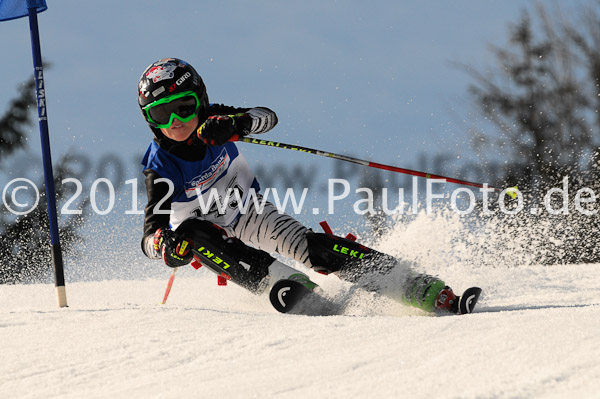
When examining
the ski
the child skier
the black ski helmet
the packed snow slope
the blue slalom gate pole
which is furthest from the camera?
the blue slalom gate pole

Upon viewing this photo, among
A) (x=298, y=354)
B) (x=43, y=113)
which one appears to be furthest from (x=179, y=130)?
(x=298, y=354)

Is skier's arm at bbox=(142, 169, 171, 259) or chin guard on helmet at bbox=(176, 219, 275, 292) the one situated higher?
skier's arm at bbox=(142, 169, 171, 259)

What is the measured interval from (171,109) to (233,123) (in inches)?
14.5

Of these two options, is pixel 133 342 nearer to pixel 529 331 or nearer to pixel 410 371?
pixel 410 371

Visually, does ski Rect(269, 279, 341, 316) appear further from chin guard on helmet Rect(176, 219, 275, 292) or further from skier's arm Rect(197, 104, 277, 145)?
skier's arm Rect(197, 104, 277, 145)

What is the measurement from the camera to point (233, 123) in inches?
137

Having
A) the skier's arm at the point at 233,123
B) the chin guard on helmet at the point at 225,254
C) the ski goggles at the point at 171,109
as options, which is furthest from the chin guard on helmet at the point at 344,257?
the ski goggles at the point at 171,109

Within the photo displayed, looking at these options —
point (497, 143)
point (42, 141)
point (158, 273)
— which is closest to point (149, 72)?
point (42, 141)

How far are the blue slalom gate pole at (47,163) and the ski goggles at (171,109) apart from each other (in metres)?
0.96

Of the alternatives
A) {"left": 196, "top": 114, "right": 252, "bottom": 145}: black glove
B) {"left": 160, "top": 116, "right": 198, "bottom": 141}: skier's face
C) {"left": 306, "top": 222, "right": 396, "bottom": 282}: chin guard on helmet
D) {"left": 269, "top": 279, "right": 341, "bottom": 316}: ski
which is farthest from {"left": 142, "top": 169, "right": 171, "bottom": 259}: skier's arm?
{"left": 306, "top": 222, "right": 396, "bottom": 282}: chin guard on helmet

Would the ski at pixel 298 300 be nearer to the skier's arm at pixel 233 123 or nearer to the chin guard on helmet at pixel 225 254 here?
the chin guard on helmet at pixel 225 254

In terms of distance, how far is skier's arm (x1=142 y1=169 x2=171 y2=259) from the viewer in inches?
137

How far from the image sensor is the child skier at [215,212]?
11.1 ft

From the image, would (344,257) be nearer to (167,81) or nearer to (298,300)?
(298,300)
